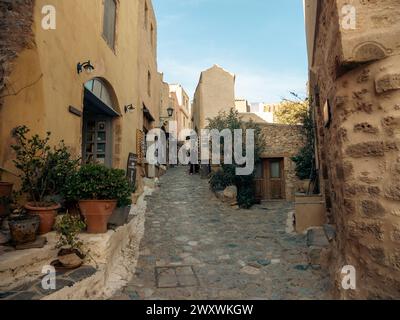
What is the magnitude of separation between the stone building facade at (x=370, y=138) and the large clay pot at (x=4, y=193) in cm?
399

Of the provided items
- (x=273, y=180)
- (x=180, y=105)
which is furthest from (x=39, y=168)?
(x=180, y=105)

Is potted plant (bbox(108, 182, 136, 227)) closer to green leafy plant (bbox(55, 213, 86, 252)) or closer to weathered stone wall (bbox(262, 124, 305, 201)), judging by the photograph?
green leafy plant (bbox(55, 213, 86, 252))

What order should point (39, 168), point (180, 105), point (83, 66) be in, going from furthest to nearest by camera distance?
point (180, 105) → point (83, 66) → point (39, 168)

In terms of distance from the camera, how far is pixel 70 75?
15.8ft

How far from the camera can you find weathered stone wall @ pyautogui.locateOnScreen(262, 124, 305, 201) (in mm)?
11359

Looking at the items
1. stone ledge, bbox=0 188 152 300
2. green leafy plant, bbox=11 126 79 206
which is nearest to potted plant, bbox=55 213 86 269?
stone ledge, bbox=0 188 152 300

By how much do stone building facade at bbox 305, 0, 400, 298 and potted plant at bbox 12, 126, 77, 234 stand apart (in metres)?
3.50

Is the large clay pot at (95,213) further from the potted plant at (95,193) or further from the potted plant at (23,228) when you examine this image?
the potted plant at (23,228)

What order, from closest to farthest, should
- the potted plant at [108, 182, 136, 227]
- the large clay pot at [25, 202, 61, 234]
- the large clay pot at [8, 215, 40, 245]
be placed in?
the large clay pot at [8, 215, 40, 245]
the large clay pot at [25, 202, 61, 234]
the potted plant at [108, 182, 136, 227]

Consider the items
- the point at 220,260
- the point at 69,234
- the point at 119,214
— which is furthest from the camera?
the point at 220,260

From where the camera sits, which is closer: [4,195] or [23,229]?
[23,229]

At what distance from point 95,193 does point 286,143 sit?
929 cm

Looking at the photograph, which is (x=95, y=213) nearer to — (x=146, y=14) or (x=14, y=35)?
(x=14, y=35)

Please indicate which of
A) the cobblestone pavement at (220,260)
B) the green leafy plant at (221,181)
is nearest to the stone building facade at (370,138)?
the cobblestone pavement at (220,260)
